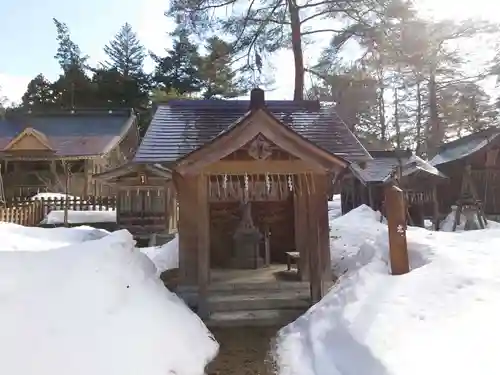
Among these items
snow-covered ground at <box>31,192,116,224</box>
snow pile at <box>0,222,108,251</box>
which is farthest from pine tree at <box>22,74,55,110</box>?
snow pile at <box>0,222,108,251</box>

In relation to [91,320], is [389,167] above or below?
above

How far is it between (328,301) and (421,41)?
10874 mm

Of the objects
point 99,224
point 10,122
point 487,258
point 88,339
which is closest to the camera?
point 88,339

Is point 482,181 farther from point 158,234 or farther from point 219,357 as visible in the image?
point 219,357

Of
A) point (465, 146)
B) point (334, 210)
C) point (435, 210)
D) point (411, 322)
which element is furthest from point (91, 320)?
point (334, 210)

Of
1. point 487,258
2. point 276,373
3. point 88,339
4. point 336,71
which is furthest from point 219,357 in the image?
point 336,71

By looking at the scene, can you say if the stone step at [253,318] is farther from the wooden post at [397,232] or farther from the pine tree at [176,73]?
the pine tree at [176,73]

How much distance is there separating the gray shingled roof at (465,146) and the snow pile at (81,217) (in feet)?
51.6

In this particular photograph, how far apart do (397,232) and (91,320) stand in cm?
435

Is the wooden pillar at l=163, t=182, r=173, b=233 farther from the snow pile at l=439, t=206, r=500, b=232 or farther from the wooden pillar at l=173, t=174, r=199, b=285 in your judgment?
the snow pile at l=439, t=206, r=500, b=232

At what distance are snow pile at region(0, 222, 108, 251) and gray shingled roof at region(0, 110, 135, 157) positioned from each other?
10.7 m

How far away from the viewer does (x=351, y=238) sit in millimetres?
10578

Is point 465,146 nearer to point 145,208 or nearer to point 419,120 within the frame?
point 419,120

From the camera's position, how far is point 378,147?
27.8m
